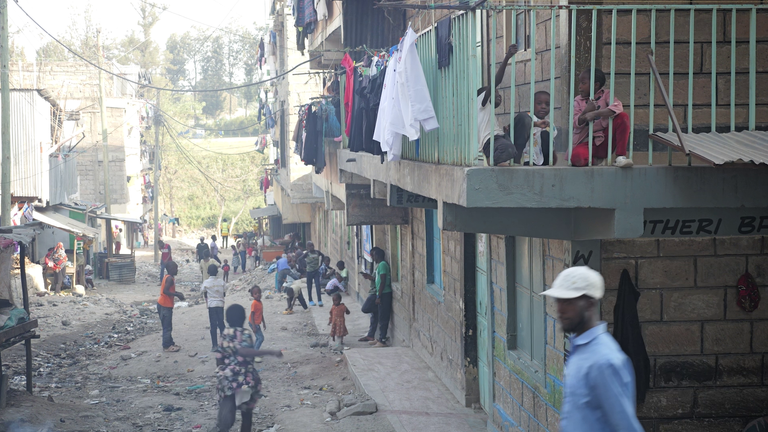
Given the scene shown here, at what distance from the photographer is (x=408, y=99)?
591 cm

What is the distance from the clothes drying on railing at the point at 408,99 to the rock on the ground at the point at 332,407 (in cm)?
387

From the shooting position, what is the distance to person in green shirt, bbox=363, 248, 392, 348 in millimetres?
12469

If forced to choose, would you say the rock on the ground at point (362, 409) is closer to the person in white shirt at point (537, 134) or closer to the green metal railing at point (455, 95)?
the green metal railing at point (455, 95)

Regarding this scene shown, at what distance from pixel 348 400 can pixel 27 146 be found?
54.8ft

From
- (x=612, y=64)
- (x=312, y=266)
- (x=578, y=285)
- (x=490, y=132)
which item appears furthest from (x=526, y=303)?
(x=312, y=266)

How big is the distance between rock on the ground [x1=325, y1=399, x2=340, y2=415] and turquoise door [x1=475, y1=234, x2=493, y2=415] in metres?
1.74

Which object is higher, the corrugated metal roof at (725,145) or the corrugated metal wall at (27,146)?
the corrugated metal wall at (27,146)

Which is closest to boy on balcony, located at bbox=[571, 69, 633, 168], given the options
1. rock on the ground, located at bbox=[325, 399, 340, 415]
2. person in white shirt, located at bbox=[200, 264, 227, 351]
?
rock on the ground, located at bbox=[325, 399, 340, 415]

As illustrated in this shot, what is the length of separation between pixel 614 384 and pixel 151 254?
39.0 m

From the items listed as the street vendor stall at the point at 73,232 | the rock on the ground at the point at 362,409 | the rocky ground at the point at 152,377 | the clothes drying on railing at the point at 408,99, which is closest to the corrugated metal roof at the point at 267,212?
the street vendor stall at the point at 73,232

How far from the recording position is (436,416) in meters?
8.30

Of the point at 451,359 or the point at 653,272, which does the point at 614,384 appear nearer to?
the point at 653,272

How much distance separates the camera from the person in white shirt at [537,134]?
4819mm

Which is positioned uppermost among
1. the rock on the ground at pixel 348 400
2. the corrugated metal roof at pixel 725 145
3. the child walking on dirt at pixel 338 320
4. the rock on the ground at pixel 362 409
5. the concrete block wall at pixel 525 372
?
the corrugated metal roof at pixel 725 145
